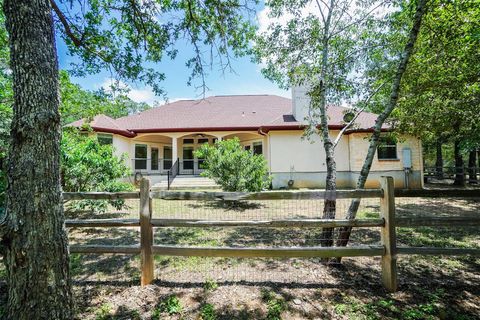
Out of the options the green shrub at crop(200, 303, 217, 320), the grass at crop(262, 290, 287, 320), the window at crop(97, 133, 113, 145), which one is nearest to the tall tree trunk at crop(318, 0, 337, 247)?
the grass at crop(262, 290, 287, 320)

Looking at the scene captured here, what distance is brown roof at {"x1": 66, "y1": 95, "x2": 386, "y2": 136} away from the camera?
50.1ft

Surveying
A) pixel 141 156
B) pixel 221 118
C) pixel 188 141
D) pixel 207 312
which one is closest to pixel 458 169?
pixel 221 118

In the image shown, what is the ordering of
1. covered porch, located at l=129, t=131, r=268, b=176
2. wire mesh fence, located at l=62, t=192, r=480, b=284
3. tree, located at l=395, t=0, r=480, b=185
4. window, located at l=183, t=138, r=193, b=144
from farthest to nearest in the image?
window, located at l=183, t=138, r=193, b=144 → covered porch, located at l=129, t=131, r=268, b=176 → tree, located at l=395, t=0, r=480, b=185 → wire mesh fence, located at l=62, t=192, r=480, b=284

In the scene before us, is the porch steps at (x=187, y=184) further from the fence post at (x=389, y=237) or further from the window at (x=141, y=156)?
the fence post at (x=389, y=237)

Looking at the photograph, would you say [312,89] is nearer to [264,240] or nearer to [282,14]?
[282,14]

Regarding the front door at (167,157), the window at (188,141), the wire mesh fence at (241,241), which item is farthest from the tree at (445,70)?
the front door at (167,157)

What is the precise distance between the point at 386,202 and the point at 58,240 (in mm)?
3634

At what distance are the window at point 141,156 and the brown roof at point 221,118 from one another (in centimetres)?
166

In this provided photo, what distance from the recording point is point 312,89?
5.48m

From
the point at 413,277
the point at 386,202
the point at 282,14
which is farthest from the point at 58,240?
the point at 282,14

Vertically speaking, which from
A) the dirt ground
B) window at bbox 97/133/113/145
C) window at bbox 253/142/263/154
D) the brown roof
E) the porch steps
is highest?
the brown roof

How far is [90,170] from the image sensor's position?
22.5ft

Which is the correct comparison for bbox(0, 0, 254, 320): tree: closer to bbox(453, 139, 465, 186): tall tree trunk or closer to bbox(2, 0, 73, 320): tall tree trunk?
bbox(2, 0, 73, 320): tall tree trunk

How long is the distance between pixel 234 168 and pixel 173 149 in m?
8.93
